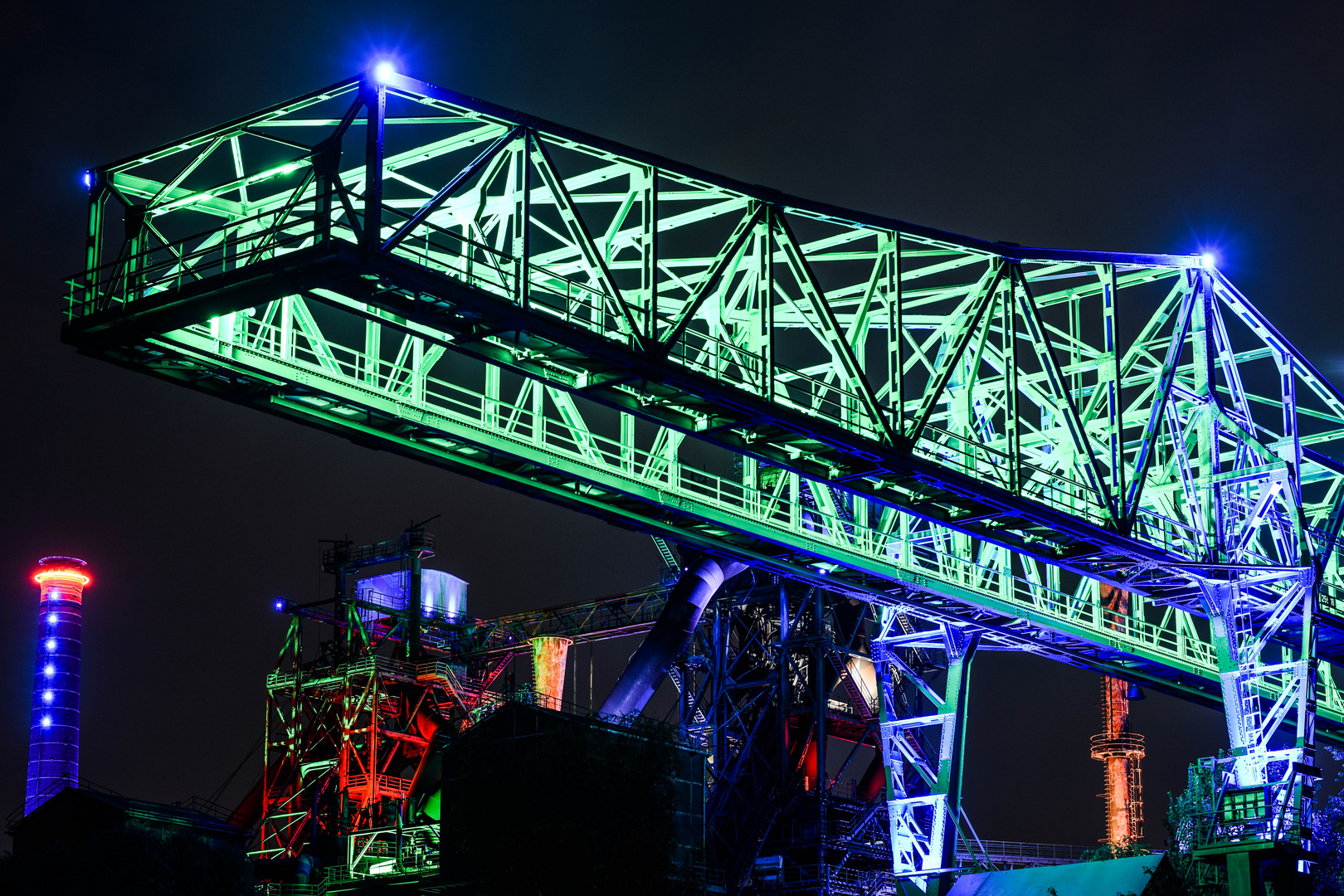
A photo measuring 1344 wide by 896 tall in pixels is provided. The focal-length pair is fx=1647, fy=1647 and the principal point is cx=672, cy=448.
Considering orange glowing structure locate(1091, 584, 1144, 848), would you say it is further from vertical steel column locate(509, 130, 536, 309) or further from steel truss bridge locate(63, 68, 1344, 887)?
vertical steel column locate(509, 130, 536, 309)

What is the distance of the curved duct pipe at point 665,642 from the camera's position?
60.3 metres

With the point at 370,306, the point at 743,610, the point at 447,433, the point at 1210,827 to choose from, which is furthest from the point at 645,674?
the point at 370,306

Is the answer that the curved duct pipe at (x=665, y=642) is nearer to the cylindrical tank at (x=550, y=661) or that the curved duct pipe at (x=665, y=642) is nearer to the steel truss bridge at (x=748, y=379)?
the steel truss bridge at (x=748, y=379)

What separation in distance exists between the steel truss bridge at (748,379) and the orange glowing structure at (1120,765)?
29.9 metres

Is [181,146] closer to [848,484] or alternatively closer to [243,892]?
[848,484]

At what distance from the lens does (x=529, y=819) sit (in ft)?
142

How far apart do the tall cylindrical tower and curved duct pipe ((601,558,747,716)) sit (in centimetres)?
3311

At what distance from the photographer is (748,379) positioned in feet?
133

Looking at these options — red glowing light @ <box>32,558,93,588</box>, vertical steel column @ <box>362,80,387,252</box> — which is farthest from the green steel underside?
red glowing light @ <box>32,558,93,588</box>

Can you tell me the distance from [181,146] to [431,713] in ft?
157

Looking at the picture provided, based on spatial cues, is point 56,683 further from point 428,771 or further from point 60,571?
point 428,771

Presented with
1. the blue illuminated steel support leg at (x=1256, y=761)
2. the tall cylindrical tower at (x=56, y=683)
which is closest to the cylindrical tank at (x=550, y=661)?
the tall cylindrical tower at (x=56, y=683)

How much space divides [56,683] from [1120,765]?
56.3m

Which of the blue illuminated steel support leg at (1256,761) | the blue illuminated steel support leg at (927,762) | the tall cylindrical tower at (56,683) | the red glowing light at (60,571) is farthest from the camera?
the red glowing light at (60,571)
